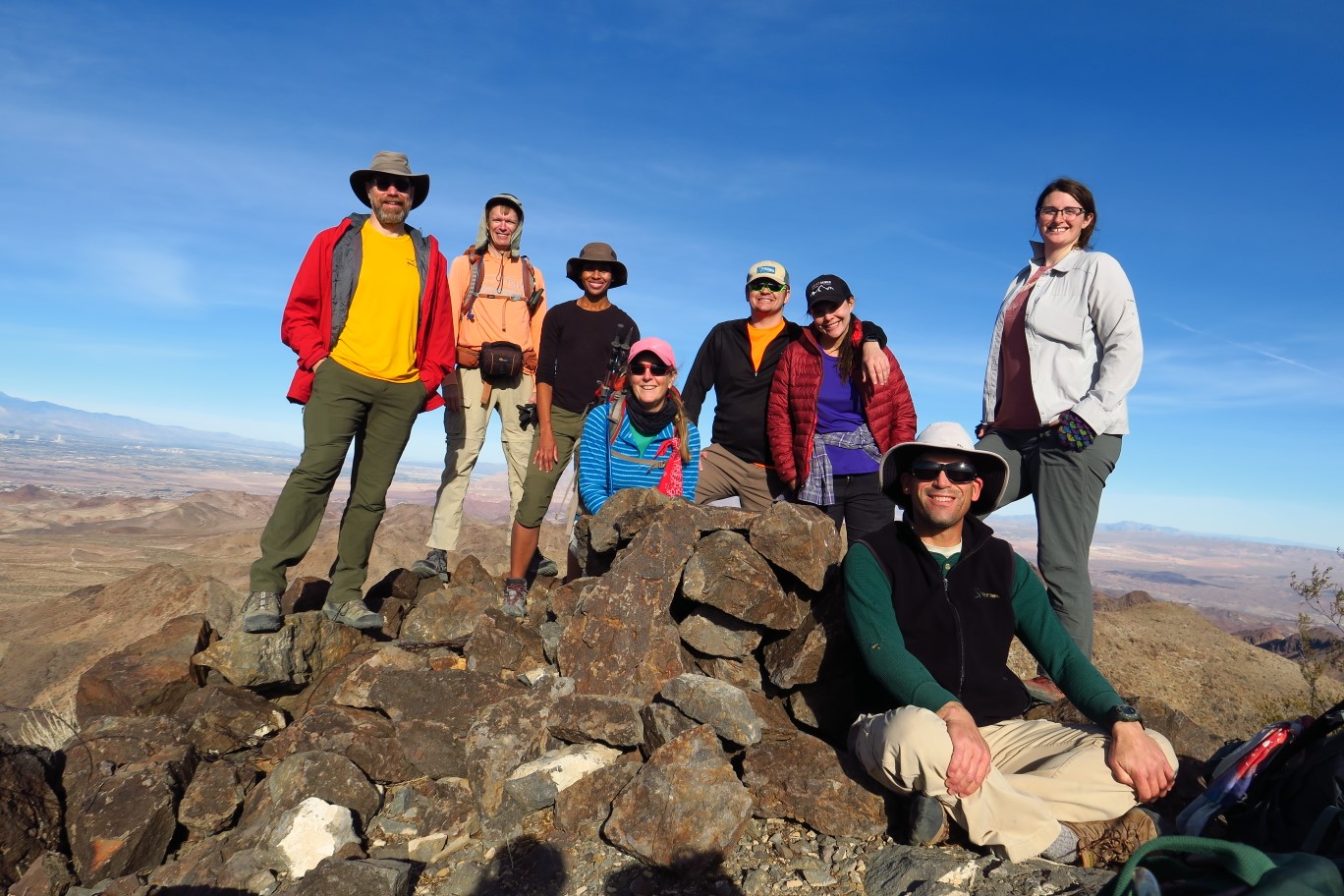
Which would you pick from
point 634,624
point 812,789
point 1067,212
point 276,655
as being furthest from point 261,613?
point 1067,212

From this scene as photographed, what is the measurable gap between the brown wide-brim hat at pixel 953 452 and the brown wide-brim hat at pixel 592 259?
3.63 m

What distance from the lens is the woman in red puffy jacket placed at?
636 cm

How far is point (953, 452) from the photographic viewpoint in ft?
15.2

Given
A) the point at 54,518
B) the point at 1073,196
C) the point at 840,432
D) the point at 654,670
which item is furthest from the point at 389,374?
the point at 54,518

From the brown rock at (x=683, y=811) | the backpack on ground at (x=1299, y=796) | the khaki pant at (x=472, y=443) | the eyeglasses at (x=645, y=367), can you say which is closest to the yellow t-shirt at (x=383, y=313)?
the khaki pant at (x=472, y=443)

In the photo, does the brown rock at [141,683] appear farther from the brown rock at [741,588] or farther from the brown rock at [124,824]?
the brown rock at [741,588]

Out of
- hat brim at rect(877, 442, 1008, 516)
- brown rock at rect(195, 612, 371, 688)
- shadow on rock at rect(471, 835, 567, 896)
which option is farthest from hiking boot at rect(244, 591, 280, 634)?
hat brim at rect(877, 442, 1008, 516)

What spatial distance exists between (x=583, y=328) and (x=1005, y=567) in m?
4.37

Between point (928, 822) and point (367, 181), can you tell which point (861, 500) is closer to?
point (928, 822)

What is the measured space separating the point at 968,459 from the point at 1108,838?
208 centimetres

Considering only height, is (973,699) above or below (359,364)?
below

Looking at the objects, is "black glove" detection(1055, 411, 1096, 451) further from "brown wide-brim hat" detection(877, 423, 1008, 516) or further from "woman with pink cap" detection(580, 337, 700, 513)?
"woman with pink cap" detection(580, 337, 700, 513)

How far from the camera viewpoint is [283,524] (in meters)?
6.33

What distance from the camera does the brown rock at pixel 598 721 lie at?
495cm
